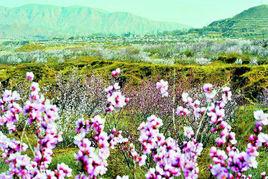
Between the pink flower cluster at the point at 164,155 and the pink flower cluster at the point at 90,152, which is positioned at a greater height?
the pink flower cluster at the point at 90,152

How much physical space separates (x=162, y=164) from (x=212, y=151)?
52 centimetres

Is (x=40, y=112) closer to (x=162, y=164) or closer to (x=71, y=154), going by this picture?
(x=162, y=164)

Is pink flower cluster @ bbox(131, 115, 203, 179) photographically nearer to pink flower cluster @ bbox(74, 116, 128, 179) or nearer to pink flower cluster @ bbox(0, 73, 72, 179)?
pink flower cluster @ bbox(74, 116, 128, 179)

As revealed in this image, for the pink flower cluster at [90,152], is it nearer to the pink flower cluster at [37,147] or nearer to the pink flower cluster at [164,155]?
the pink flower cluster at [37,147]

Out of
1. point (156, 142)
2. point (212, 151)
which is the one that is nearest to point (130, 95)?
point (156, 142)

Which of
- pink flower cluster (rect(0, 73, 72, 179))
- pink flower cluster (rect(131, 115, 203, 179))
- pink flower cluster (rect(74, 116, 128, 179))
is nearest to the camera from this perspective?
pink flower cluster (rect(74, 116, 128, 179))

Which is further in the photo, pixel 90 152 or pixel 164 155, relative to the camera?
pixel 164 155

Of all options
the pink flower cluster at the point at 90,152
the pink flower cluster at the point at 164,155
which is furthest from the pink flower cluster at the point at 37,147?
the pink flower cluster at the point at 164,155

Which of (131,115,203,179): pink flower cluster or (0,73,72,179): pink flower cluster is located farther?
(0,73,72,179): pink flower cluster

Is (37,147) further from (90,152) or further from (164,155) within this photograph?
(164,155)

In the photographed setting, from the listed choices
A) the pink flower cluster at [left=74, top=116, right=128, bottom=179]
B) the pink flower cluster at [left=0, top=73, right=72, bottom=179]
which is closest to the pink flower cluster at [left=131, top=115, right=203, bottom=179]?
the pink flower cluster at [left=74, top=116, right=128, bottom=179]

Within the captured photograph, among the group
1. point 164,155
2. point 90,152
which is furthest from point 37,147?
point 164,155

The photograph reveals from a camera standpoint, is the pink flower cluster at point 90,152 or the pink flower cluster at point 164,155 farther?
the pink flower cluster at point 164,155

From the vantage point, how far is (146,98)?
1349 centimetres
